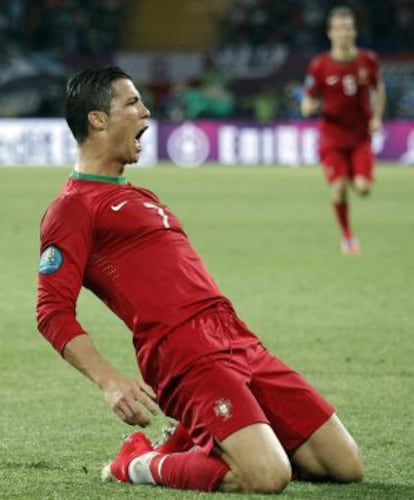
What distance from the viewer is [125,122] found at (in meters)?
5.48

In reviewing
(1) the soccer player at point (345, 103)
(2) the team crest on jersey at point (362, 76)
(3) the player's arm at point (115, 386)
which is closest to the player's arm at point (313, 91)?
(1) the soccer player at point (345, 103)

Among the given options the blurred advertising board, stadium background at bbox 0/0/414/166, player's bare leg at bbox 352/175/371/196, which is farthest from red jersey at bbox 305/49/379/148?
the blurred advertising board

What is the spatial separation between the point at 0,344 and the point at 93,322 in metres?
1.22

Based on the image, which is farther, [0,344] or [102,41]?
[102,41]

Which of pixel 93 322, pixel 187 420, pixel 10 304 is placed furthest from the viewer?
pixel 10 304

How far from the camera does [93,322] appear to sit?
1053 centimetres

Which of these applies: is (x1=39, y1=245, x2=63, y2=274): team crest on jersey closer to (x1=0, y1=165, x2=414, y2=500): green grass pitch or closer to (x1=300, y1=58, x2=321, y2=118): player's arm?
(x1=0, y1=165, x2=414, y2=500): green grass pitch

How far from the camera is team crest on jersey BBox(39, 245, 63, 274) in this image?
208 inches

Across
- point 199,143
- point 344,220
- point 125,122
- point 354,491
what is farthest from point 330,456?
point 199,143

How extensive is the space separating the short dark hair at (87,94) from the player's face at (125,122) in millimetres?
28

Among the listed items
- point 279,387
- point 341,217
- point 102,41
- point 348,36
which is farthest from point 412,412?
point 102,41

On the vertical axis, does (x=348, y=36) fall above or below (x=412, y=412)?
above

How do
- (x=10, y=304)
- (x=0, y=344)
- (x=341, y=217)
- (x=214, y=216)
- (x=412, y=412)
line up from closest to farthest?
Answer: (x=412, y=412) < (x=0, y=344) < (x=10, y=304) < (x=341, y=217) < (x=214, y=216)

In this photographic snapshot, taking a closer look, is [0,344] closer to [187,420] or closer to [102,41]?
[187,420]
